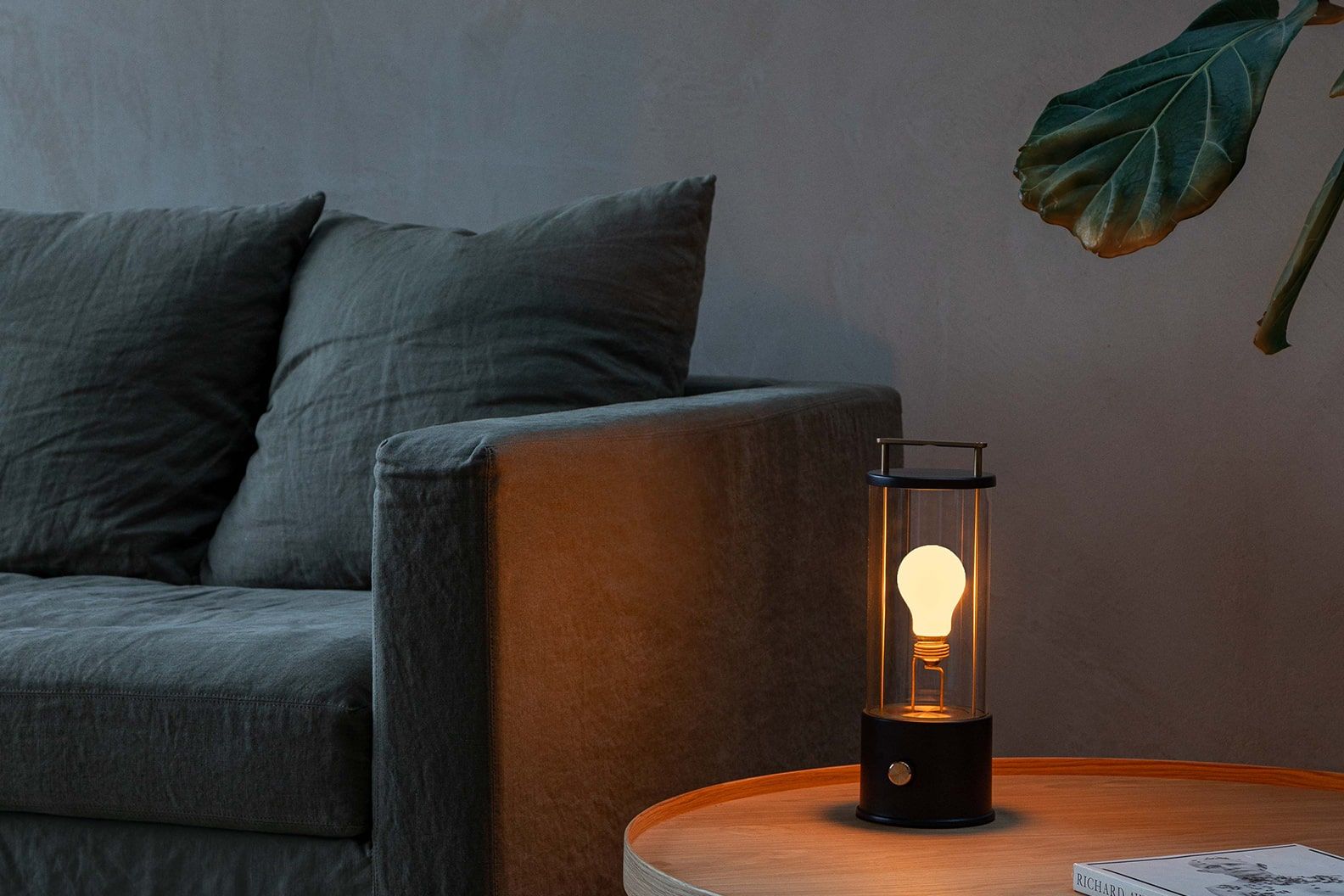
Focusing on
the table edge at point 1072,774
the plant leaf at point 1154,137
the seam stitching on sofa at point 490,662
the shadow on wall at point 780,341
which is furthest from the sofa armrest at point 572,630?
the shadow on wall at point 780,341

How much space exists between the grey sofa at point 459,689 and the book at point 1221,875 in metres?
0.47

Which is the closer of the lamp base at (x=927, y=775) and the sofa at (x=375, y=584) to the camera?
the lamp base at (x=927, y=775)

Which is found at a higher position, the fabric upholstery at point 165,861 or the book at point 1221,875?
the book at point 1221,875

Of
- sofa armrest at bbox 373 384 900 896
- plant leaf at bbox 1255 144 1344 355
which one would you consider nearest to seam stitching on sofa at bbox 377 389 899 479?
sofa armrest at bbox 373 384 900 896

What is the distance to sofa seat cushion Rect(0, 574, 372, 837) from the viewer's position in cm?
121

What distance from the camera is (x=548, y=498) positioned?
120 centimetres

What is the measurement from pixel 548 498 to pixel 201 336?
34.4 inches

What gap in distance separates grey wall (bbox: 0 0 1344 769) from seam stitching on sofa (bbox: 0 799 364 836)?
1.08 meters

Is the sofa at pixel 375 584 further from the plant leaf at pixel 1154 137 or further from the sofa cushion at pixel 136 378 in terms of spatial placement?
the plant leaf at pixel 1154 137

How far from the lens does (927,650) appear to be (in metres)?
1.14

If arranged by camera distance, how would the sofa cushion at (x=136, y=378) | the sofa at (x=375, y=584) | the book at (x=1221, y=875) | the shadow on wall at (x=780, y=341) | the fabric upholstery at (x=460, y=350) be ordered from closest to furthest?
the book at (x=1221, y=875)
the sofa at (x=375, y=584)
the fabric upholstery at (x=460, y=350)
the sofa cushion at (x=136, y=378)
the shadow on wall at (x=780, y=341)

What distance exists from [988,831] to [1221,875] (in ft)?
0.62

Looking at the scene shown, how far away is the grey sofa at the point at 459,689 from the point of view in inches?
45.6

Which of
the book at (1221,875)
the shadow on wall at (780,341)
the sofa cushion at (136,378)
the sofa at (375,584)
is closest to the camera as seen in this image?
the book at (1221,875)
